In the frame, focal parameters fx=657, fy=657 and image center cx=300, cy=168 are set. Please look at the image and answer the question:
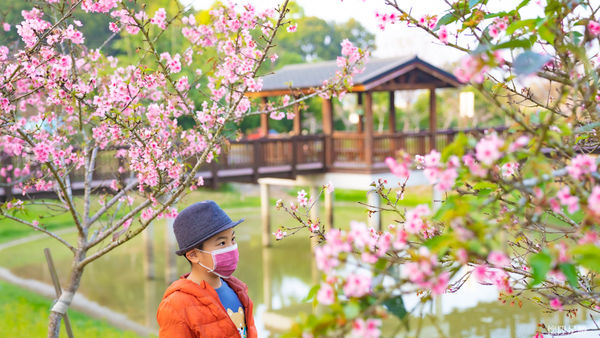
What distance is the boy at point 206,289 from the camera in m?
2.86

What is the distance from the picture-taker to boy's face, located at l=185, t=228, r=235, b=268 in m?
3.09

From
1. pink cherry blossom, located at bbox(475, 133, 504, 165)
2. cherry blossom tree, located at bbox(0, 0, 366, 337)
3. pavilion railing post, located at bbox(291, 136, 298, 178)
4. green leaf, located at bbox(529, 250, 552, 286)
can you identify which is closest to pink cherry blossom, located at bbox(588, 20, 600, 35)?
pink cherry blossom, located at bbox(475, 133, 504, 165)

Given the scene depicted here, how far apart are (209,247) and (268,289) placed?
9916mm

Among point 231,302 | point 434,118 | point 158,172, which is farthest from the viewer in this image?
point 434,118

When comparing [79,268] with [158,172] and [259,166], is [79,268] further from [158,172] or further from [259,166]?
[259,166]

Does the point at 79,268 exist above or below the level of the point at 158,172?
below

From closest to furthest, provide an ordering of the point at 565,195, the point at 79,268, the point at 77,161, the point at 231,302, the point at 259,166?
the point at 565,195, the point at 231,302, the point at 79,268, the point at 77,161, the point at 259,166

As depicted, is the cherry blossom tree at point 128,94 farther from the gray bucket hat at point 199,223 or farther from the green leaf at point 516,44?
the green leaf at point 516,44

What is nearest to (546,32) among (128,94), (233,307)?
(233,307)

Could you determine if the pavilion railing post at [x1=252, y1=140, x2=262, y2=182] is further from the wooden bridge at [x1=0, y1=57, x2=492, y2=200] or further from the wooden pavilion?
the wooden pavilion

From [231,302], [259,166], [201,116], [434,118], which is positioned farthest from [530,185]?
[434,118]

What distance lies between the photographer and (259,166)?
46.5 ft

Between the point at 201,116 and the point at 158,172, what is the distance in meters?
0.97

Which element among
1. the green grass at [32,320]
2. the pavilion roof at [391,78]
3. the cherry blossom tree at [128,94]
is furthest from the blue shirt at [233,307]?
the pavilion roof at [391,78]
